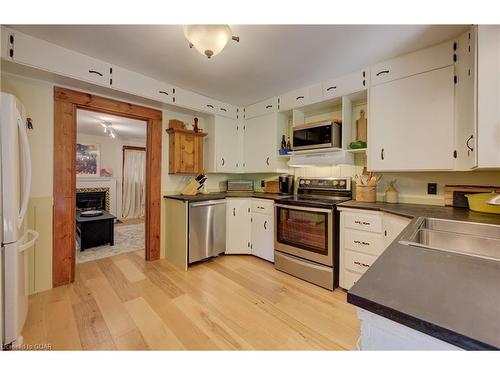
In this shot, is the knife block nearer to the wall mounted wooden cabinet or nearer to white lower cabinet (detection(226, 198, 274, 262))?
the wall mounted wooden cabinet

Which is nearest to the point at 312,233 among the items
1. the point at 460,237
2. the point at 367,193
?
the point at 367,193

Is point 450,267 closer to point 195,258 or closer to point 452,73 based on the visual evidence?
point 452,73

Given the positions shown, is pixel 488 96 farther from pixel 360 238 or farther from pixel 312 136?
pixel 312 136

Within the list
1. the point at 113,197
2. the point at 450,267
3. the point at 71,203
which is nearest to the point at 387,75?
the point at 450,267

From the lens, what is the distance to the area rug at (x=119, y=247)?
301 cm

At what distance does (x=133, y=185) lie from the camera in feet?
19.5

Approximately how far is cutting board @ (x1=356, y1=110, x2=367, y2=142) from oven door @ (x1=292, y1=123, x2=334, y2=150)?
38cm

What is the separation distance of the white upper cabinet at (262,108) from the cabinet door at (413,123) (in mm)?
1246

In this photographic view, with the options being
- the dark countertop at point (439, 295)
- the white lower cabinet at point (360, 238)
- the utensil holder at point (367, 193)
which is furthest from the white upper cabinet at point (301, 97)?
the dark countertop at point (439, 295)

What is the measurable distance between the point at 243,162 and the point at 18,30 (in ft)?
8.63

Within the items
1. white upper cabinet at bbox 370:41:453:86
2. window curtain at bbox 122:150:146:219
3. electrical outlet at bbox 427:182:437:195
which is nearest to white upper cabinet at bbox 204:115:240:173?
white upper cabinet at bbox 370:41:453:86

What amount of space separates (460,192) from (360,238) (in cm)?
95

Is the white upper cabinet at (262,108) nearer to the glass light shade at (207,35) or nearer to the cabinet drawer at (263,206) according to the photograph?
the cabinet drawer at (263,206)

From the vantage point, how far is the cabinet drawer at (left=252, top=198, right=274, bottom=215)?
281 cm
